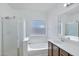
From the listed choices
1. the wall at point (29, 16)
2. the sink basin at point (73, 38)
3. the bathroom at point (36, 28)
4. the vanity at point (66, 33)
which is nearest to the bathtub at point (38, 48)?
the bathroom at point (36, 28)

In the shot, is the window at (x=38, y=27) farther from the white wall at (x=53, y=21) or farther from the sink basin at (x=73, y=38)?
the sink basin at (x=73, y=38)

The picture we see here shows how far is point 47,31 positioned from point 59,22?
16.8 inches

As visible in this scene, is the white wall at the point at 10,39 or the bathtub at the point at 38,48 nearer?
the white wall at the point at 10,39

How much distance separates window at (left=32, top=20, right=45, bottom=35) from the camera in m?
3.17

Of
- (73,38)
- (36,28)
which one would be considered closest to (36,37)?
(36,28)

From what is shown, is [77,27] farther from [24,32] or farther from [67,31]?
[24,32]

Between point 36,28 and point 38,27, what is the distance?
7 centimetres

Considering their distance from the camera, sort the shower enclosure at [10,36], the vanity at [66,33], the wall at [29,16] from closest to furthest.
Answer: the vanity at [66,33], the shower enclosure at [10,36], the wall at [29,16]

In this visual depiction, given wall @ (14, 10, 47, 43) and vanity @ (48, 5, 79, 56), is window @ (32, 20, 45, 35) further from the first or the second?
vanity @ (48, 5, 79, 56)

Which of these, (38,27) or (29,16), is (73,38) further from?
(29,16)

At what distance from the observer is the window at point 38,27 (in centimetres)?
317

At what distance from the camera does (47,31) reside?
3363 mm

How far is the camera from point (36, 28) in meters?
3.17

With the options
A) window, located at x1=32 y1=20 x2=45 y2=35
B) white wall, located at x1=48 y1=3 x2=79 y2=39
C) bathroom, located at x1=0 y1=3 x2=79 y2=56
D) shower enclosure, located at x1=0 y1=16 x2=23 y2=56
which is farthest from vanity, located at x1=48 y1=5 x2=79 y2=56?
shower enclosure, located at x1=0 y1=16 x2=23 y2=56
